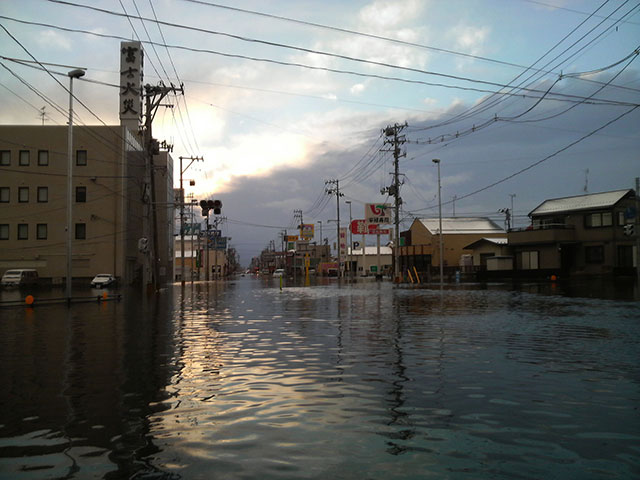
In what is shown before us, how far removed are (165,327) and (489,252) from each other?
6236 cm

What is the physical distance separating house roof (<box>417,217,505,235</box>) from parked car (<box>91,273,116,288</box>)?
47.8m

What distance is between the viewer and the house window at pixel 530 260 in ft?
196

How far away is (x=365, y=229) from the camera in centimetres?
7231

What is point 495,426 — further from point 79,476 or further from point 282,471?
point 79,476

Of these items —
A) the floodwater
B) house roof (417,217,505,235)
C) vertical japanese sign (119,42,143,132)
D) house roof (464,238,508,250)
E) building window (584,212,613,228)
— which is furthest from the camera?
house roof (417,217,505,235)

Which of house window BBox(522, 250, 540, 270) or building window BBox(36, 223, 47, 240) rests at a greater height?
building window BBox(36, 223, 47, 240)

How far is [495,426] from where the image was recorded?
228 inches

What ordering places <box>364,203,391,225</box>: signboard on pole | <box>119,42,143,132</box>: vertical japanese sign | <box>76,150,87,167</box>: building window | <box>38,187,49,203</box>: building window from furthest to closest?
<box>364,203,391,225</box>: signboard on pole < <box>76,150,87,167</box>: building window < <box>38,187,49,203</box>: building window < <box>119,42,143,132</box>: vertical japanese sign

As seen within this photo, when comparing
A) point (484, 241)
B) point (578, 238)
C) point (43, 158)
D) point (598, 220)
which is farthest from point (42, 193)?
point (598, 220)

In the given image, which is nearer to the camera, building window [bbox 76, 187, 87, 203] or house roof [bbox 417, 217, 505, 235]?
building window [bbox 76, 187, 87, 203]

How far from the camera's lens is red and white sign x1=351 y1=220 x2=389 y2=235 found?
7100cm

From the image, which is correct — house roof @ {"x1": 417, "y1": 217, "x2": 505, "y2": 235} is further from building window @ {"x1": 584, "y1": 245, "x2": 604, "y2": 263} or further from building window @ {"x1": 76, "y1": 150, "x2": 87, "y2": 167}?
building window @ {"x1": 76, "y1": 150, "x2": 87, "y2": 167}

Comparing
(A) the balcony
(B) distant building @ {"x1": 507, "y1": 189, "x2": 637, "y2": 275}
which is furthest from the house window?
(A) the balcony

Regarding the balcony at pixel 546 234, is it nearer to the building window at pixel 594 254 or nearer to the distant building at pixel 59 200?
the building window at pixel 594 254
